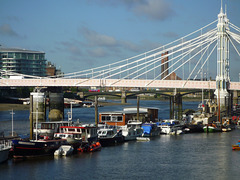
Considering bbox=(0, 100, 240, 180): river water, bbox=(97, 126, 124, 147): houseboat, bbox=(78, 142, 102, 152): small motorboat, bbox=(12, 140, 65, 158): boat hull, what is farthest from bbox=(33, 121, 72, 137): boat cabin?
bbox=(12, 140, 65, 158): boat hull

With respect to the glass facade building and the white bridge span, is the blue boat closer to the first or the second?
the white bridge span

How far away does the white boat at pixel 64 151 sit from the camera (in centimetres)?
4759

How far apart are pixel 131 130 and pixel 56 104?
4006cm

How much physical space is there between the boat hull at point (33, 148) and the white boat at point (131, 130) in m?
16.4

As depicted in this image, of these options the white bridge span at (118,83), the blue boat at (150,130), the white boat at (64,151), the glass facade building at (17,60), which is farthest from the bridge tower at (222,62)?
the glass facade building at (17,60)

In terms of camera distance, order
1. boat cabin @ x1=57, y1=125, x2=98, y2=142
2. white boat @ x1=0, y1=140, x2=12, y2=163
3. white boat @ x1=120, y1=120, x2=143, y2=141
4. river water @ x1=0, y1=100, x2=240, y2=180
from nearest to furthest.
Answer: river water @ x1=0, y1=100, x2=240, y2=180
white boat @ x1=0, y1=140, x2=12, y2=163
boat cabin @ x1=57, y1=125, x2=98, y2=142
white boat @ x1=120, y1=120, x2=143, y2=141

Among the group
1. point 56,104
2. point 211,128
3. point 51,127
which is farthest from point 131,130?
point 56,104

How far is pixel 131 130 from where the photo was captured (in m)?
64.2

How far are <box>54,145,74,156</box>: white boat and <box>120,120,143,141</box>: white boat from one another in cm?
1506

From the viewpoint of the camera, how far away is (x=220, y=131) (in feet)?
254

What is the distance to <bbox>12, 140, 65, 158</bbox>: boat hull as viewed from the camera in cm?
4528

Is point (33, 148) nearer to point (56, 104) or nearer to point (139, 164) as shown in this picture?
point (139, 164)

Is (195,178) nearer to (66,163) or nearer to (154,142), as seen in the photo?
(66,163)

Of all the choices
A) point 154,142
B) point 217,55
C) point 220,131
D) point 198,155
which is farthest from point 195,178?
point 217,55
